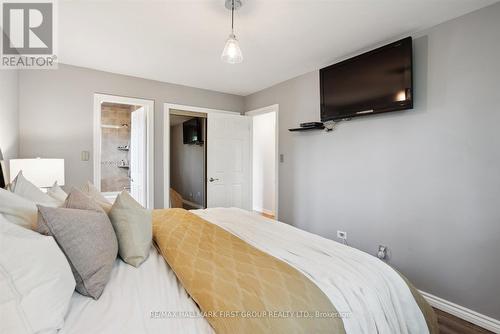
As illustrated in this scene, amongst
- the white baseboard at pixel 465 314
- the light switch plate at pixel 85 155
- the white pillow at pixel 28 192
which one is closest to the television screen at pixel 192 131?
the light switch plate at pixel 85 155

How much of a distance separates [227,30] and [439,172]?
2.29m

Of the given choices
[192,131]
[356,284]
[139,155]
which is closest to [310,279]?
[356,284]

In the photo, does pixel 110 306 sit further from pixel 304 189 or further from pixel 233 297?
pixel 304 189

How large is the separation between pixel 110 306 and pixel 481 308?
2.63 m

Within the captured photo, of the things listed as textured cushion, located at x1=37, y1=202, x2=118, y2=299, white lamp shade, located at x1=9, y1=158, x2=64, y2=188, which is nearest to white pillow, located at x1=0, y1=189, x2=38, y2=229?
textured cushion, located at x1=37, y1=202, x2=118, y2=299

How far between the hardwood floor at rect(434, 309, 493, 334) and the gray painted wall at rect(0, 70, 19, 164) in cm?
408

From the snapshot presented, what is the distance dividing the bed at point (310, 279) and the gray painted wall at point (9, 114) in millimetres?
2088

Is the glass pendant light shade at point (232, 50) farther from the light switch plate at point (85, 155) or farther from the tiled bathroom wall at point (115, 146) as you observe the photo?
the tiled bathroom wall at point (115, 146)

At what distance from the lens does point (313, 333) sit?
88cm

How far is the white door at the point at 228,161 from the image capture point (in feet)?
13.3

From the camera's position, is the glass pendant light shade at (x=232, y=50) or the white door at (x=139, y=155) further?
the white door at (x=139, y=155)

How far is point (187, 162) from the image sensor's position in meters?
6.19

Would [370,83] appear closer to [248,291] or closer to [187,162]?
[248,291]

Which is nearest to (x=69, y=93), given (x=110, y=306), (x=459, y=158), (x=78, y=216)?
(x=78, y=216)
